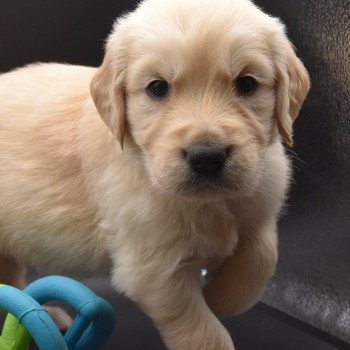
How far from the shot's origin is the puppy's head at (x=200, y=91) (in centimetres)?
188

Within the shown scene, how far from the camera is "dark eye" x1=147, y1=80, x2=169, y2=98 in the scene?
199 cm

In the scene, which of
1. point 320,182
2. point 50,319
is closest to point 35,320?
point 50,319

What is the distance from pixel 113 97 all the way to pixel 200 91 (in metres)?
0.25

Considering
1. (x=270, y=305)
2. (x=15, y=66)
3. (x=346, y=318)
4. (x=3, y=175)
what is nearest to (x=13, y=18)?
(x=15, y=66)

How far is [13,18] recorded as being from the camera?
339 cm

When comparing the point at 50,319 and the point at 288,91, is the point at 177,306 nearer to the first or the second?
the point at 50,319

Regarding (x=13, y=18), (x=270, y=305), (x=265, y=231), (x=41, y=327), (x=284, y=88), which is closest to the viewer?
(x=41, y=327)

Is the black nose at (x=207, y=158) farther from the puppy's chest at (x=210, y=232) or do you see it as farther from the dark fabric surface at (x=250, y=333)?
the dark fabric surface at (x=250, y=333)

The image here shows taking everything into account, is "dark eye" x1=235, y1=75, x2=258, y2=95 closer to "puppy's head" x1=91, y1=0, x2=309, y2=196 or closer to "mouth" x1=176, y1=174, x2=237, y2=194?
"puppy's head" x1=91, y1=0, x2=309, y2=196

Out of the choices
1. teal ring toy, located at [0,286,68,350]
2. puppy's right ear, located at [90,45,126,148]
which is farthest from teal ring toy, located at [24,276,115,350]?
puppy's right ear, located at [90,45,126,148]

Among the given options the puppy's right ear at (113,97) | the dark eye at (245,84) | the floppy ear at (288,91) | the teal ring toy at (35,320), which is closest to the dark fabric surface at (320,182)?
the floppy ear at (288,91)

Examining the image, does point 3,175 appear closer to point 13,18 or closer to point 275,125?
point 275,125

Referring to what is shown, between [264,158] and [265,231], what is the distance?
0.30 m

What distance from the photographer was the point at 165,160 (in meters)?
1.91
